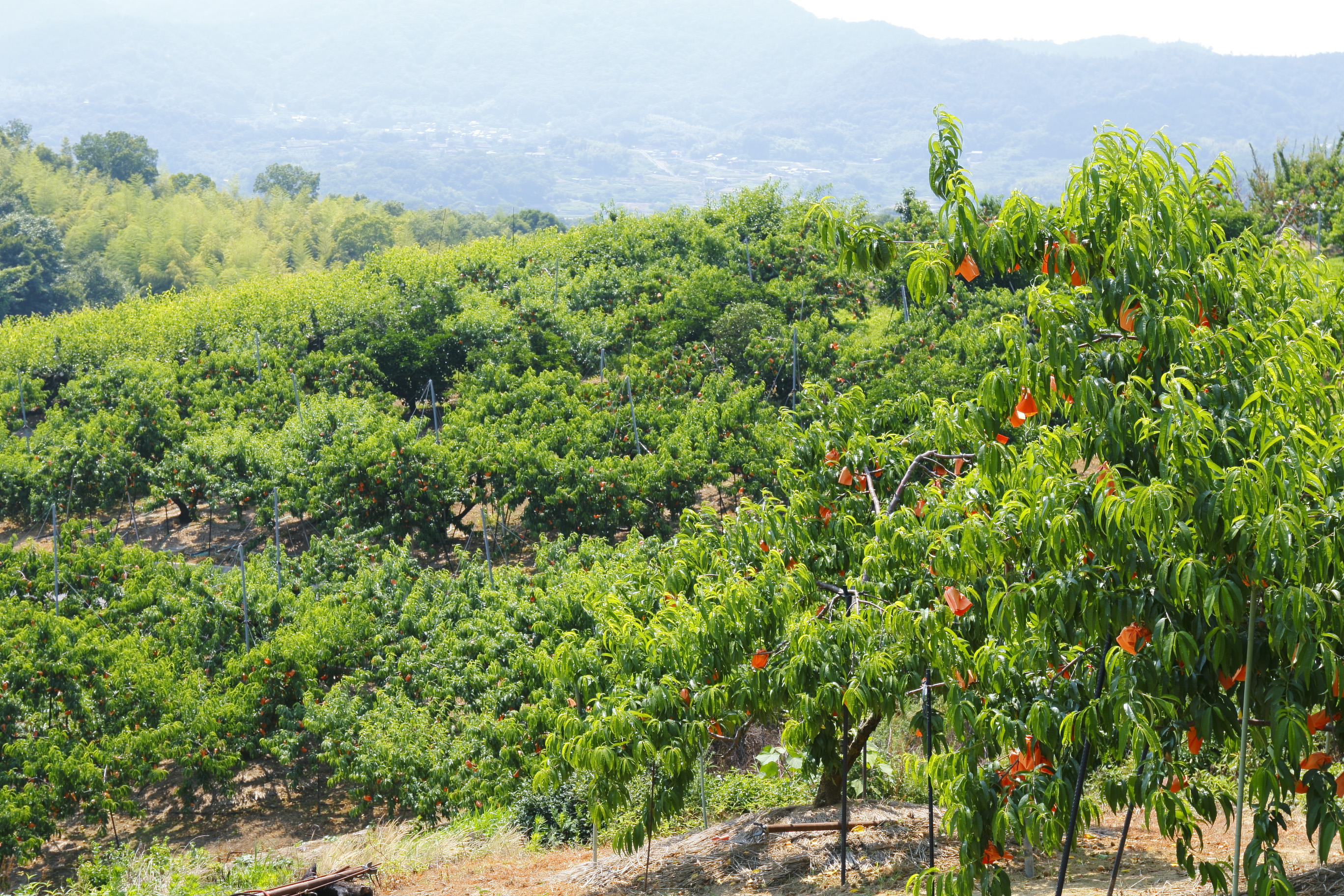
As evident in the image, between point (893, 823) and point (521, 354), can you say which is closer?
point (893, 823)

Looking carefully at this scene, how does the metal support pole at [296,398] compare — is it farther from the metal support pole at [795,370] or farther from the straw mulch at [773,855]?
the straw mulch at [773,855]

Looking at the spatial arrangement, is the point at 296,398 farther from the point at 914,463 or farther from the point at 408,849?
the point at 914,463

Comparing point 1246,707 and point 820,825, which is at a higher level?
point 1246,707

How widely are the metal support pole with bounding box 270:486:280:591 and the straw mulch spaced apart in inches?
272

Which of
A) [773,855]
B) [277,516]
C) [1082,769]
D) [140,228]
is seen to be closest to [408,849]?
[773,855]

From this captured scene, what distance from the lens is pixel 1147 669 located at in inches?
149

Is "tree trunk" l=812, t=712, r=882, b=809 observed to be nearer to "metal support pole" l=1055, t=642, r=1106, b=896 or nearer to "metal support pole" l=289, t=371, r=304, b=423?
"metal support pole" l=1055, t=642, r=1106, b=896

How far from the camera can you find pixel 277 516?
48.5 ft

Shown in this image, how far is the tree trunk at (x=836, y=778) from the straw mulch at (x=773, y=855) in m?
0.07

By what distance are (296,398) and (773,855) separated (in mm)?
15269

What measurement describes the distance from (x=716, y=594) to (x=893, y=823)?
2720 millimetres

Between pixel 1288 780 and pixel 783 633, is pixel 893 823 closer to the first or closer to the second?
pixel 783 633

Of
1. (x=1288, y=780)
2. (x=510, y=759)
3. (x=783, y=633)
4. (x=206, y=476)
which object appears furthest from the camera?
(x=206, y=476)

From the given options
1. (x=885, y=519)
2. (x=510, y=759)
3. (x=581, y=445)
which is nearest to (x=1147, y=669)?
(x=885, y=519)
